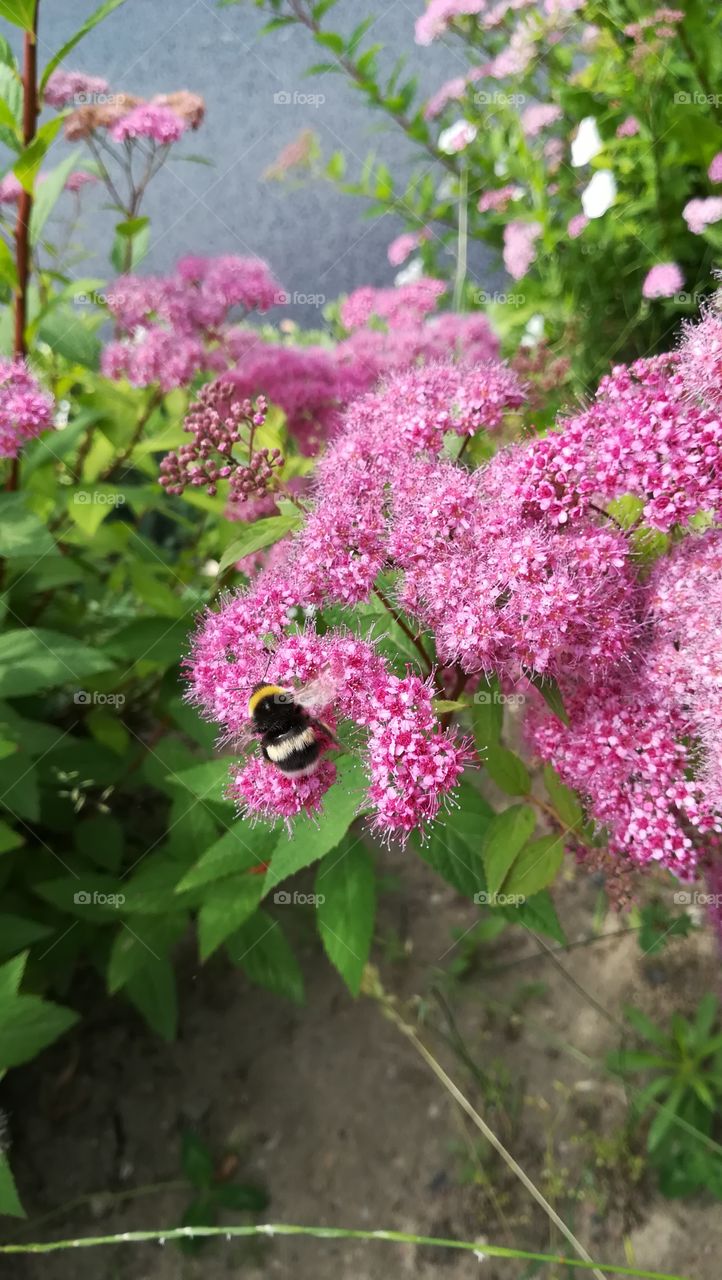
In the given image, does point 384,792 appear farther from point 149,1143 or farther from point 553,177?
point 553,177

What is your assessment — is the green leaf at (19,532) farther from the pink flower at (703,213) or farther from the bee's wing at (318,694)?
the pink flower at (703,213)

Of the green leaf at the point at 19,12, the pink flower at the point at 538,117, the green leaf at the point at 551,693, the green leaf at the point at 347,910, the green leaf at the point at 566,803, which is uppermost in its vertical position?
the green leaf at the point at 19,12

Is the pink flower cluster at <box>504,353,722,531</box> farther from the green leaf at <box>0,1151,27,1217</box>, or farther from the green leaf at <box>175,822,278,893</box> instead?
the green leaf at <box>0,1151,27,1217</box>

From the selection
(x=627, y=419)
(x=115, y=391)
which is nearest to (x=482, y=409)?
(x=627, y=419)

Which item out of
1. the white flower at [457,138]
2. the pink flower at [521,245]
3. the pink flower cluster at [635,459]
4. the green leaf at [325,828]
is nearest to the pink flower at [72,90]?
the white flower at [457,138]

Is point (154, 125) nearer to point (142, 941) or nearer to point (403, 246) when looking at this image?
point (403, 246)

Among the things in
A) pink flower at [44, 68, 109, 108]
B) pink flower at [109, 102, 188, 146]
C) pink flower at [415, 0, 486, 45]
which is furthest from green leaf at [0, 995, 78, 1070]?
pink flower at [415, 0, 486, 45]
